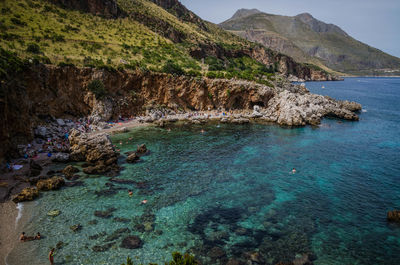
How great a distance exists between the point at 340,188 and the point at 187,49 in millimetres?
74218

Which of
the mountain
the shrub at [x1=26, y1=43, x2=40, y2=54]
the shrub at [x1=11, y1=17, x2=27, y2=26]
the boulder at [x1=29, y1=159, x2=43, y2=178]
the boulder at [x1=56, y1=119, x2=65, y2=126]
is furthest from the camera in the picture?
the shrub at [x1=11, y1=17, x2=27, y2=26]

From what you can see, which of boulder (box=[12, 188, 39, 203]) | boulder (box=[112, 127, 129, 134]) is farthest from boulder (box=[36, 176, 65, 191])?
boulder (box=[112, 127, 129, 134])

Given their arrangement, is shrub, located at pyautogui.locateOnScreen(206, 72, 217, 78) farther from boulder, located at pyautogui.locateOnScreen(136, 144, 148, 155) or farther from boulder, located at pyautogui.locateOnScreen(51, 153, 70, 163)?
boulder, located at pyautogui.locateOnScreen(51, 153, 70, 163)

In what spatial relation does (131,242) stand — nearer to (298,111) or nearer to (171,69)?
(298,111)

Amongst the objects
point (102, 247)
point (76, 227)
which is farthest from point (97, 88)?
point (102, 247)

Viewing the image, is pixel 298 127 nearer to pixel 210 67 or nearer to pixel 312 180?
pixel 312 180

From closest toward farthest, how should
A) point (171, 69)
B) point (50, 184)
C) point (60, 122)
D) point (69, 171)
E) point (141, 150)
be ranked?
point (50, 184), point (69, 171), point (141, 150), point (60, 122), point (171, 69)

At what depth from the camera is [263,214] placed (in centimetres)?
2053

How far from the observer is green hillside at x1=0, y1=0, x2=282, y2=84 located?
4812 centimetres

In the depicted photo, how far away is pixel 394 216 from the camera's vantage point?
19.8 metres

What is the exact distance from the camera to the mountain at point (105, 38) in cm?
4859

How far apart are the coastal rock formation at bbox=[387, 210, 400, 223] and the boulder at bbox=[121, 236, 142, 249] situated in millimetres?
21312

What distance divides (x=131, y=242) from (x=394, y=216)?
22.2 meters

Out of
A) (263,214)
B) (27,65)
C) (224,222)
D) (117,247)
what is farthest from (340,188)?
(27,65)
